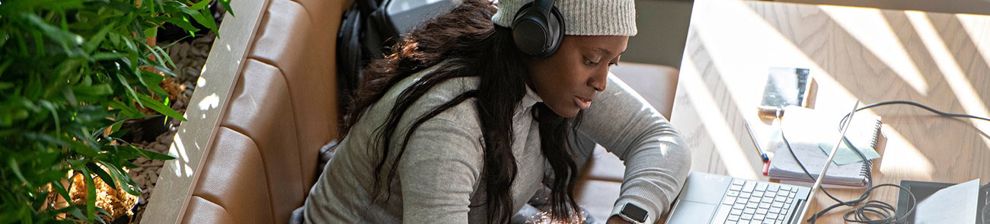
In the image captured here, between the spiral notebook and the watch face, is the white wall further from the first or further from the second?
the watch face

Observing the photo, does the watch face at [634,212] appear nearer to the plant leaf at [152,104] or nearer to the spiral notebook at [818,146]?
the spiral notebook at [818,146]

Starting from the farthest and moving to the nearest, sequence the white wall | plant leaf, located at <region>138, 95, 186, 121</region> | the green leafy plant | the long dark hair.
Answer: the white wall < the long dark hair < plant leaf, located at <region>138, 95, 186, 121</region> < the green leafy plant

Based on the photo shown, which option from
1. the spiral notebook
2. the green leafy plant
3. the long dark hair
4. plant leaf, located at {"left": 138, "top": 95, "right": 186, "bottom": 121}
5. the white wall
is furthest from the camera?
the white wall

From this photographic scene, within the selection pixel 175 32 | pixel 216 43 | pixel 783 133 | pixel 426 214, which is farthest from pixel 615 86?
pixel 175 32

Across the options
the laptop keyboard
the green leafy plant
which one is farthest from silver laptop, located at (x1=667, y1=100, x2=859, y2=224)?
the green leafy plant

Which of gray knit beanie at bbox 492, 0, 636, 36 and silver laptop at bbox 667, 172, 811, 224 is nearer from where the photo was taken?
gray knit beanie at bbox 492, 0, 636, 36

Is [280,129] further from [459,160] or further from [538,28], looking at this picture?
[538,28]

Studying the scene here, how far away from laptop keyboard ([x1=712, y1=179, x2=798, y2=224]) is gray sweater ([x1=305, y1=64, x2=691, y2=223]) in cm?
8

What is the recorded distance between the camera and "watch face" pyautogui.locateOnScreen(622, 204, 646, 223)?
6.20 feet

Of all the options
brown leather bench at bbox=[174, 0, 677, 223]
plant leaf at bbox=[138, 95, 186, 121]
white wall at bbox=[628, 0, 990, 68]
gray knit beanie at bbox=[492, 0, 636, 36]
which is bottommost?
white wall at bbox=[628, 0, 990, 68]

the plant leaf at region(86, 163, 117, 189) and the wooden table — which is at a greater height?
the plant leaf at region(86, 163, 117, 189)

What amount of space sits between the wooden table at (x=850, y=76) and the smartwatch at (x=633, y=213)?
0.62 feet

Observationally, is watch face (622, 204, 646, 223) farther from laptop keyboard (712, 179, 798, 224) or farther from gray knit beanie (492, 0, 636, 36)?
gray knit beanie (492, 0, 636, 36)

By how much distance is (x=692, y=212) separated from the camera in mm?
1938
